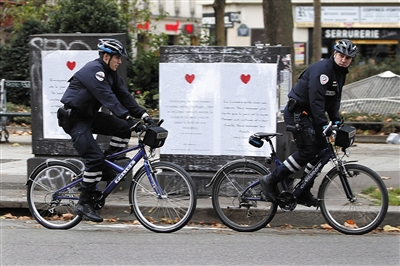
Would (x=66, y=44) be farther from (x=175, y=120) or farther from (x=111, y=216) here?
(x=111, y=216)

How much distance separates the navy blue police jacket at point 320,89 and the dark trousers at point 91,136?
1.76m

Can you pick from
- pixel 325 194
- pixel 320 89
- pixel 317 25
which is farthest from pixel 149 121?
pixel 317 25

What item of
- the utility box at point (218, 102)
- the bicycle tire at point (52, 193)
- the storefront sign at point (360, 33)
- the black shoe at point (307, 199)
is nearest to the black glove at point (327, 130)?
the black shoe at point (307, 199)

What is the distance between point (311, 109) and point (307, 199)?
92cm

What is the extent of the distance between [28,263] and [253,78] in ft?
11.0

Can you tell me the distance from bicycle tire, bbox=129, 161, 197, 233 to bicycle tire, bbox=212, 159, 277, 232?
1.35 ft

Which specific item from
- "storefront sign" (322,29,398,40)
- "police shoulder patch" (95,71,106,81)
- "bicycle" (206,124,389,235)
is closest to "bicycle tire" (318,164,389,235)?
"bicycle" (206,124,389,235)

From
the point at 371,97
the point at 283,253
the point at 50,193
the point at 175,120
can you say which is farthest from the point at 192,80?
the point at 371,97

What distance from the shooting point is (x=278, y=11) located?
12.5 m

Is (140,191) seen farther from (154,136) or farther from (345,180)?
(345,180)

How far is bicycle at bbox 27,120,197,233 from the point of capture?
21.7ft

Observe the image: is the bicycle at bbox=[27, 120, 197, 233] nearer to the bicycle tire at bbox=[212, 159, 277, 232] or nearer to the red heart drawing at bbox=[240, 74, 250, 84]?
the bicycle tire at bbox=[212, 159, 277, 232]

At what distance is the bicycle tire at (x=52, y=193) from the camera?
6.92m

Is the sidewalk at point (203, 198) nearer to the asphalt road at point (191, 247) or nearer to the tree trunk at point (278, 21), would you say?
the asphalt road at point (191, 247)
